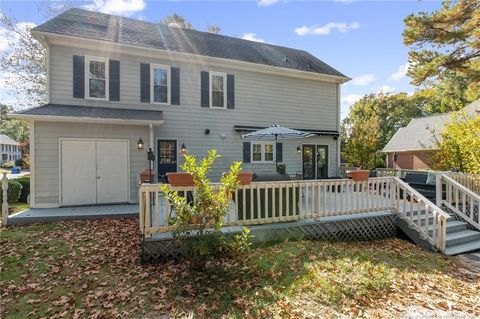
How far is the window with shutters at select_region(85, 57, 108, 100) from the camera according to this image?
923cm

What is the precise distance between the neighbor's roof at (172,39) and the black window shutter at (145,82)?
0.79 metres

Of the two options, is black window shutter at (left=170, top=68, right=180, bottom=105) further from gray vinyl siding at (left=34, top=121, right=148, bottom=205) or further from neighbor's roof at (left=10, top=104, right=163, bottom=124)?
gray vinyl siding at (left=34, top=121, right=148, bottom=205)

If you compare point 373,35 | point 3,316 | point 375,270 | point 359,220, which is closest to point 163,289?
point 3,316

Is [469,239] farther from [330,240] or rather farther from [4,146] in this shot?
[4,146]

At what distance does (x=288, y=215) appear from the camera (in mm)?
5730

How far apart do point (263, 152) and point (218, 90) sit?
3408 mm

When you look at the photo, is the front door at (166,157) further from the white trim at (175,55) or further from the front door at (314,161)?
the front door at (314,161)

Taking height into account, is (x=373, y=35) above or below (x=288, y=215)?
above

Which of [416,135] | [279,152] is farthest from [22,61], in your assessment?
[416,135]

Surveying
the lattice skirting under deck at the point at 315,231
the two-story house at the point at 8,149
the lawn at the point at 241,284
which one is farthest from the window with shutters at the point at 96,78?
the two-story house at the point at 8,149

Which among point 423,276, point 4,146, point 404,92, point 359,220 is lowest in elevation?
point 423,276

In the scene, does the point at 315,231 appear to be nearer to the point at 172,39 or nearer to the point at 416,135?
the point at 172,39

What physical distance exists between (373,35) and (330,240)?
9.07 metres

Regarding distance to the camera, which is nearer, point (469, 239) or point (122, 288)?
point (122, 288)
